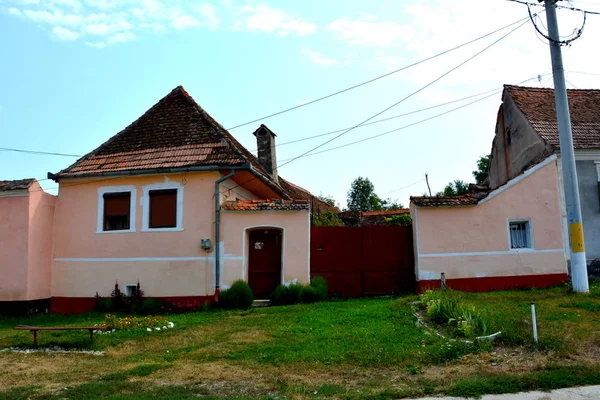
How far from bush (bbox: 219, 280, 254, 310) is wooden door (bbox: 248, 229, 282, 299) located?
3.75 ft

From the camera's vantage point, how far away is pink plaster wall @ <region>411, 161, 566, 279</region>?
15.1m

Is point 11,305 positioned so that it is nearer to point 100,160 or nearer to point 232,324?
point 100,160

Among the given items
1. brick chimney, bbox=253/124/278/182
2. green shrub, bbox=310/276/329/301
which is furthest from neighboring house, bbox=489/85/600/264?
brick chimney, bbox=253/124/278/182

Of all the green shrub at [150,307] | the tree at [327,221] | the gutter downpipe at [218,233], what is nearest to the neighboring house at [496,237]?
the gutter downpipe at [218,233]

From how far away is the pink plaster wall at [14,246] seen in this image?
1520cm

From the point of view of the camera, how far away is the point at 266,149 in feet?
72.8

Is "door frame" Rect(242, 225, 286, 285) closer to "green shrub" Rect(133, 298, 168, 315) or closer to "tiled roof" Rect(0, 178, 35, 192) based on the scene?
"green shrub" Rect(133, 298, 168, 315)

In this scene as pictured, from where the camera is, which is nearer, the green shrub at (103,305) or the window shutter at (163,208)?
the green shrub at (103,305)

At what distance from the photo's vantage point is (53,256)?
16.2m

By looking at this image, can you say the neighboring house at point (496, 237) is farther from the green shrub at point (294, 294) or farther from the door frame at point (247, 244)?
the door frame at point (247, 244)

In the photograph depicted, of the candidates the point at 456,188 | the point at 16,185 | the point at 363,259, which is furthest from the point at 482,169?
the point at 16,185

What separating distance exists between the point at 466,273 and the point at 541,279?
2263 mm

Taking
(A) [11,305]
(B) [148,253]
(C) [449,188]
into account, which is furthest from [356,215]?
(A) [11,305]

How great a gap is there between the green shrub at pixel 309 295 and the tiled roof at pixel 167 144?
4.26 m
